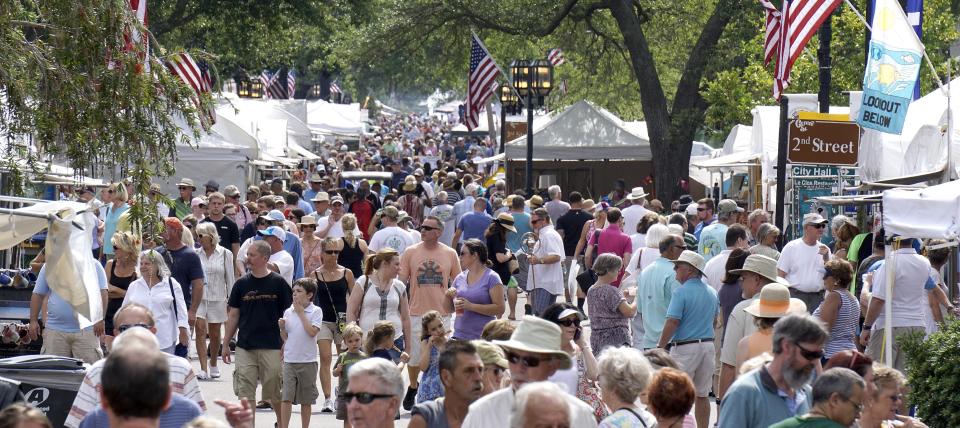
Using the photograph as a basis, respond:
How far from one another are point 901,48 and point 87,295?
733 cm

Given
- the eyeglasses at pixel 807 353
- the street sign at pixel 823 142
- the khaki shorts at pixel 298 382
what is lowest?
the khaki shorts at pixel 298 382

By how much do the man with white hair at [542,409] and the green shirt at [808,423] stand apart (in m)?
1.17

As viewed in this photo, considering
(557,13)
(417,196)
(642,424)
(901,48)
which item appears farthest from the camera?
(557,13)

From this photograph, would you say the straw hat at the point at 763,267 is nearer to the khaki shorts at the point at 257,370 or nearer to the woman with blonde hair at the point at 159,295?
the khaki shorts at the point at 257,370

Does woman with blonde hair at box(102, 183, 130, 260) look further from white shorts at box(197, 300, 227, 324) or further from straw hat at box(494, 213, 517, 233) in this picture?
straw hat at box(494, 213, 517, 233)


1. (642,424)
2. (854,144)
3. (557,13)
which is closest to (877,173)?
(854,144)

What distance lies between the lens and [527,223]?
19203 millimetres

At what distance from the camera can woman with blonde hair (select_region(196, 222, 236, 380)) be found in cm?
1434

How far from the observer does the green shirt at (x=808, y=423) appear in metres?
5.85

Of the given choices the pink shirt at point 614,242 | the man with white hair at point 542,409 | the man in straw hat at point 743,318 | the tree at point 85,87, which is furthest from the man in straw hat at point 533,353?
the pink shirt at point 614,242

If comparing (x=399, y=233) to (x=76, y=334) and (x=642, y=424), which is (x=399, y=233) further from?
(x=642, y=424)

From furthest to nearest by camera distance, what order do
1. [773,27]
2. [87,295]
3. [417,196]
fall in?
[417,196] < [773,27] < [87,295]

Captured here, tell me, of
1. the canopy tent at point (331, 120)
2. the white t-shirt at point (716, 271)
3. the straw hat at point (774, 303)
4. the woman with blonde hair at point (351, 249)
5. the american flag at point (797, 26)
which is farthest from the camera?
the canopy tent at point (331, 120)

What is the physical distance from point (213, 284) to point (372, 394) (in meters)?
8.94
